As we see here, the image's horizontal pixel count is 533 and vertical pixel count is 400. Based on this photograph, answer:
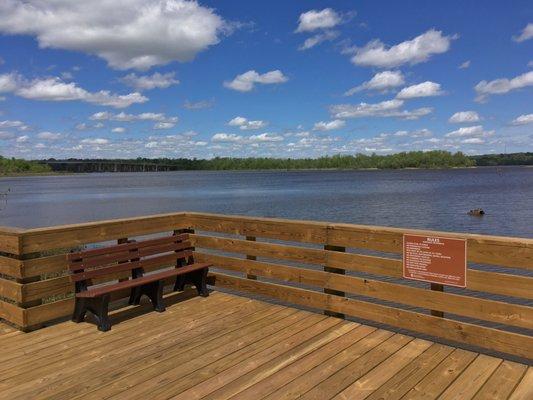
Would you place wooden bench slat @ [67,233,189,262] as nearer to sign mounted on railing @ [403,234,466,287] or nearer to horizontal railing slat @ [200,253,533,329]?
horizontal railing slat @ [200,253,533,329]

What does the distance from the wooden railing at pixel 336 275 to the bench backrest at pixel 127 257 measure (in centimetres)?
24

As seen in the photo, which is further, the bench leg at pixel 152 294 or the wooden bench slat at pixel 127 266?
the bench leg at pixel 152 294

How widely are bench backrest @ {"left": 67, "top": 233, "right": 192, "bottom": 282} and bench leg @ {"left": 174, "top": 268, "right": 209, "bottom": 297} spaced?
0.67 feet

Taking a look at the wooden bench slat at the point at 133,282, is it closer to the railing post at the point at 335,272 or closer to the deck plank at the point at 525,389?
the railing post at the point at 335,272

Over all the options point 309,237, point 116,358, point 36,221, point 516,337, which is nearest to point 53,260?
point 116,358

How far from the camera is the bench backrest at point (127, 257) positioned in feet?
17.3

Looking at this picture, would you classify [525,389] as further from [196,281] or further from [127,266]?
[127,266]

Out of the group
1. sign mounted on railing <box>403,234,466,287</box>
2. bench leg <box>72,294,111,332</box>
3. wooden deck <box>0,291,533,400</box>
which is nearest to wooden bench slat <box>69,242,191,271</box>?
bench leg <box>72,294,111,332</box>

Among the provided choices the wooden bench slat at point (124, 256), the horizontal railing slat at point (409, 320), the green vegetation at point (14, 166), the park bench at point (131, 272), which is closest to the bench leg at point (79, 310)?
the park bench at point (131, 272)

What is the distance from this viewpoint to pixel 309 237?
5.61 m

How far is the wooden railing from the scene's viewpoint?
4270 mm

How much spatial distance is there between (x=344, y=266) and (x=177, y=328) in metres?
1.94

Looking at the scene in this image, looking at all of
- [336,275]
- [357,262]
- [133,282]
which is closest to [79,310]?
[133,282]

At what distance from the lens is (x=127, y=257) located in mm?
5781
